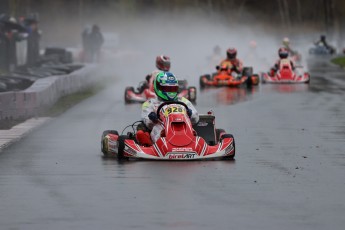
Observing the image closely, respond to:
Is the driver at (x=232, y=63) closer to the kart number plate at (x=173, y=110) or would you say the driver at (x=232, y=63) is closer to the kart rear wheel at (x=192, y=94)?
the kart rear wheel at (x=192, y=94)

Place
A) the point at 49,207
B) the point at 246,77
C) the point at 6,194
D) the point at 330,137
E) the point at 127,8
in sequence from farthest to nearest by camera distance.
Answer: the point at 127,8 < the point at 246,77 < the point at 330,137 < the point at 6,194 < the point at 49,207

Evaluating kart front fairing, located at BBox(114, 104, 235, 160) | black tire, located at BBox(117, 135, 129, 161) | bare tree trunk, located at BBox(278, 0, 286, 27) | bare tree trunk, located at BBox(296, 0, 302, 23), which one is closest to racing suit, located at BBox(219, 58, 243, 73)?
kart front fairing, located at BBox(114, 104, 235, 160)

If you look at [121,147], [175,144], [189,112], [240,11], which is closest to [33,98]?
[189,112]

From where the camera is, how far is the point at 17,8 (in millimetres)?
67812

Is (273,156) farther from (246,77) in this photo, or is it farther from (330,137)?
(246,77)

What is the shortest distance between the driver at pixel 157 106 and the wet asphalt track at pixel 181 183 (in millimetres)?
607

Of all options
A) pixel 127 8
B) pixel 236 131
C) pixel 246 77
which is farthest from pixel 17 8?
pixel 236 131

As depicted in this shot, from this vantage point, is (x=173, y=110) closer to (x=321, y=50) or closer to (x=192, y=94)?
(x=192, y=94)

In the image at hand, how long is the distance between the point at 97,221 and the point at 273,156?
5.74m

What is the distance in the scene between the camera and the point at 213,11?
127 m

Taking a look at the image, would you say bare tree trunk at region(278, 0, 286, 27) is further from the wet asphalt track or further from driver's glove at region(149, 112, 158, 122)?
driver's glove at region(149, 112, 158, 122)

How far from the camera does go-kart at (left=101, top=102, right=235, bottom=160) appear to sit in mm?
14852

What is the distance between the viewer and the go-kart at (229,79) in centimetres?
3438

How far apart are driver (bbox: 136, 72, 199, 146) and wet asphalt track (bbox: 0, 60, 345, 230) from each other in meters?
0.61
